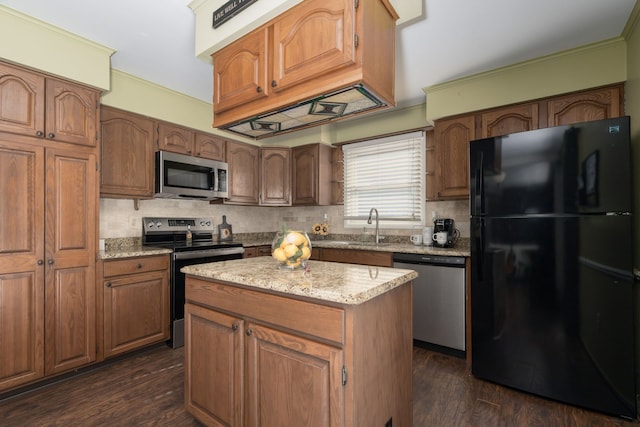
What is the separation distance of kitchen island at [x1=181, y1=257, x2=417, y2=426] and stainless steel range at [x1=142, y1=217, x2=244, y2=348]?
1.30 m

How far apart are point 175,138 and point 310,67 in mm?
2316

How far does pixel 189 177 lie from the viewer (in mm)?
3312

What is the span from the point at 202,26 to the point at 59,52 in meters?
1.19

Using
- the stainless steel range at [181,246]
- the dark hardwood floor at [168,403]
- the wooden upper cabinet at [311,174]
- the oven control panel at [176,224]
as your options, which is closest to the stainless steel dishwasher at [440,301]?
the dark hardwood floor at [168,403]

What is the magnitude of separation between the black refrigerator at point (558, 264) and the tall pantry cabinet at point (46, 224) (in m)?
3.05

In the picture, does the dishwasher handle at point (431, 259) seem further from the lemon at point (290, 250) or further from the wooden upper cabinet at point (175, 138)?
the wooden upper cabinet at point (175, 138)

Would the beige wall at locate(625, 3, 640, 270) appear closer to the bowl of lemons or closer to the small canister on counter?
the small canister on counter

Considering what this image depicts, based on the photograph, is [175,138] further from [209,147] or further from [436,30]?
[436,30]

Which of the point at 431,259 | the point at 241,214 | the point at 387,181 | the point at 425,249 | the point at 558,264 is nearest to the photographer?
the point at 558,264

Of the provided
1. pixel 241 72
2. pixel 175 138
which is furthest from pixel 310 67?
pixel 175 138

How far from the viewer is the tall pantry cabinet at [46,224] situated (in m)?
2.09

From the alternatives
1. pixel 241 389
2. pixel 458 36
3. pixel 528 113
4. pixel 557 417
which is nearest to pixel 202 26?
pixel 458 36

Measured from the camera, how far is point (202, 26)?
2.04m

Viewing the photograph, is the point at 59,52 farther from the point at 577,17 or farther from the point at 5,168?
the point at 577,17
